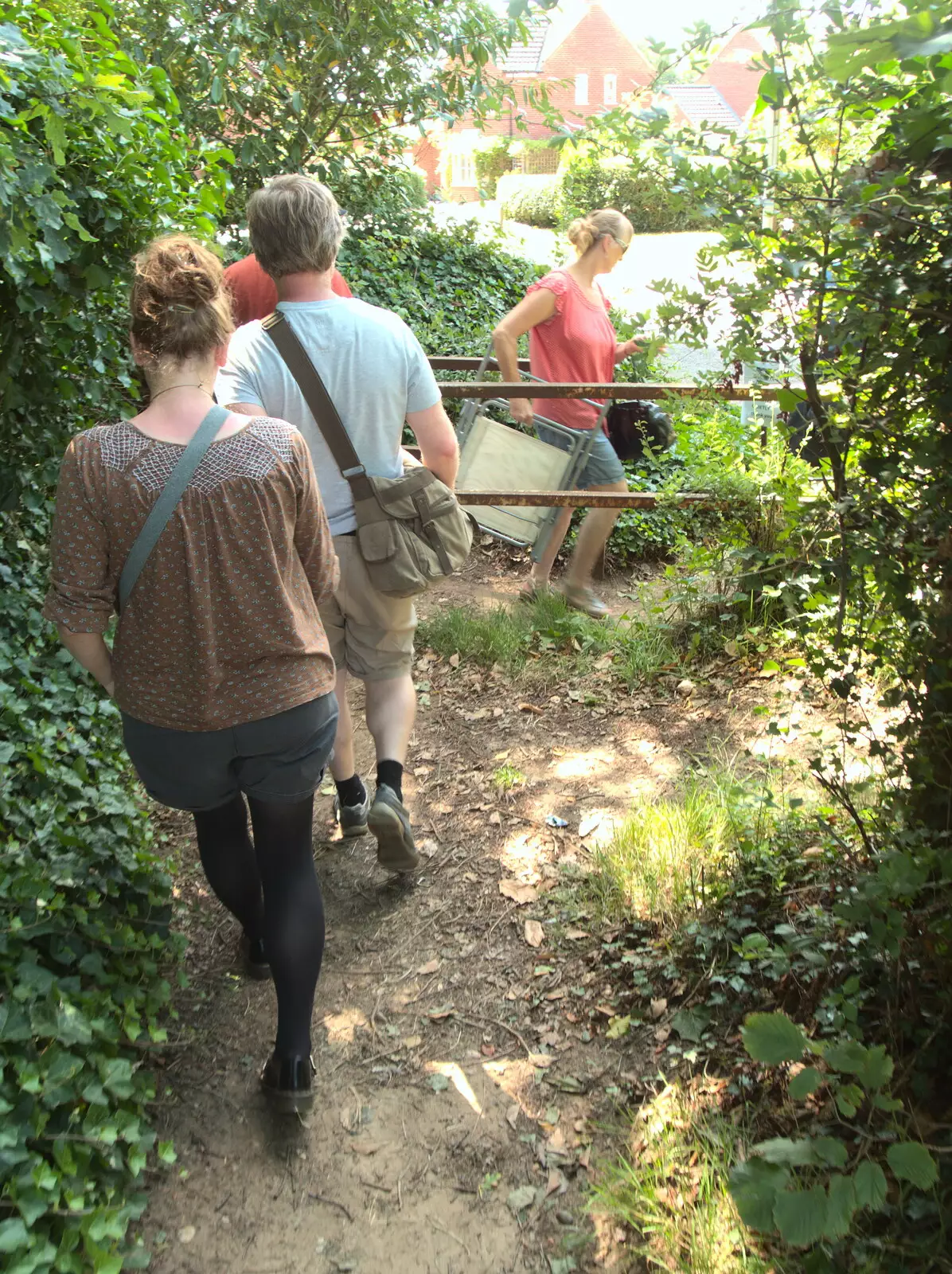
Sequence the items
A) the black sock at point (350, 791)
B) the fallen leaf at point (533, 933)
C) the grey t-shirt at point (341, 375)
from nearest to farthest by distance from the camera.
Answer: the grey t-shirt at point (341, 375) < the fallen leaf at point (533, 933) < the black sock at point (350, 791)

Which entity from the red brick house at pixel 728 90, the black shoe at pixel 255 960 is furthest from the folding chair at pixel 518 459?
the black shoe at pixel 255 960

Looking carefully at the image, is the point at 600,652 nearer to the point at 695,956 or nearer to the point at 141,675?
the point at 695,956

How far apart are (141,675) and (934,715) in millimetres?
1751

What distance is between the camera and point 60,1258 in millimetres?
1999

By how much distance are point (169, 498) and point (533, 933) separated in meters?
1.89

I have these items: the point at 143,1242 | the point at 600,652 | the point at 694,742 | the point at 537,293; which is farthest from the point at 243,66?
the point at 143,1242

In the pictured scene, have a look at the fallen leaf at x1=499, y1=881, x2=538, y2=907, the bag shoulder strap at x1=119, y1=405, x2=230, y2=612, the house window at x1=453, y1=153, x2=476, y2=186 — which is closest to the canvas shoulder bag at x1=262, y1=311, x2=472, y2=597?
the bag shoulder strap at x1=119, y1=405, x2=230, y2=612

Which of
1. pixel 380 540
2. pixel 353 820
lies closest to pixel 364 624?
pixel 380 540

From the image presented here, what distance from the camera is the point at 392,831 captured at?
3.31 m

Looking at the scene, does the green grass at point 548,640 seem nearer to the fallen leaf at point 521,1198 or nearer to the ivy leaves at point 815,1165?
the fallen leaf at point 521,1198

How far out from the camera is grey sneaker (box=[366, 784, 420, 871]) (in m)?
3.29

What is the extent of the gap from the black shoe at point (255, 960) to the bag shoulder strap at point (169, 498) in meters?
1.35

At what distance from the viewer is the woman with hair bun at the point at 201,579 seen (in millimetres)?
2146

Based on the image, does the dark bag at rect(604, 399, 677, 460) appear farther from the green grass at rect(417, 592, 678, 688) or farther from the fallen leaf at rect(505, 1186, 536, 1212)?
the fallen leaf at rect(505, 1186, 536, 1212)
